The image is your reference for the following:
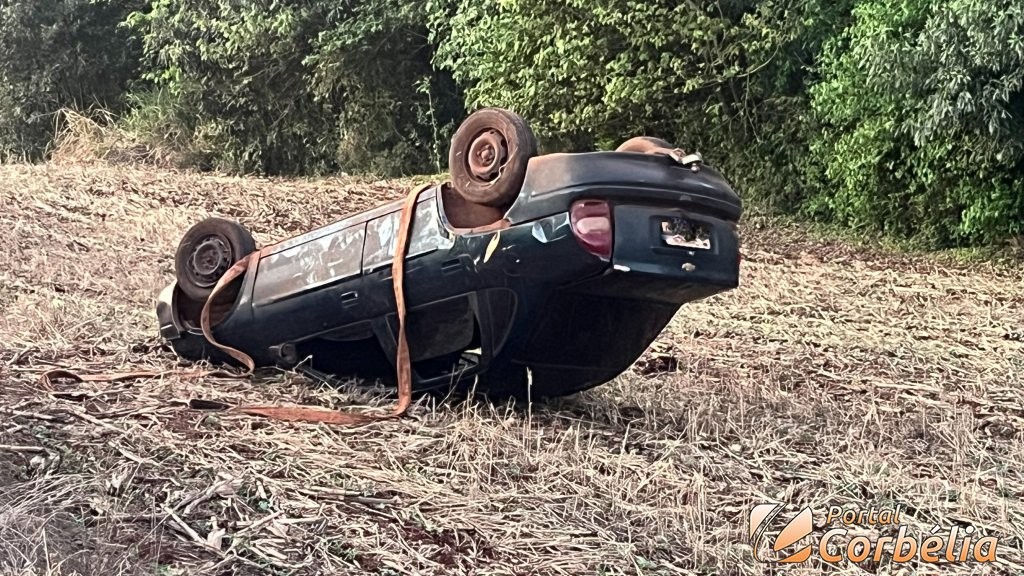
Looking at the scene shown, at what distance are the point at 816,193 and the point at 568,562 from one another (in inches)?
449

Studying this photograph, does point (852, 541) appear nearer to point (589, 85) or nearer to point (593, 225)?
point (593, 225)

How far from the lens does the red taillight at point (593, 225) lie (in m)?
3.66

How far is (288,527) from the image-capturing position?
9.33 ft

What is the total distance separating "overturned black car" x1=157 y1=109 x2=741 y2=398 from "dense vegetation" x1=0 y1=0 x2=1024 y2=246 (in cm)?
671

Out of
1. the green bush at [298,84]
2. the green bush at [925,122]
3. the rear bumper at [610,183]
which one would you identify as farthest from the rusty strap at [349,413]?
the green bush at [298,84]

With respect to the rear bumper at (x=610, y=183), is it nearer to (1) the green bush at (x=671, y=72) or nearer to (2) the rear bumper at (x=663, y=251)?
(2) the rear bumper at (x=663, y=251)

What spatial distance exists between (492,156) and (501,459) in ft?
3.59

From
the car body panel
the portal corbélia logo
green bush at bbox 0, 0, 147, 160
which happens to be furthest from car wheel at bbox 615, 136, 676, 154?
green bush at bbox 0, 0, 147, 160

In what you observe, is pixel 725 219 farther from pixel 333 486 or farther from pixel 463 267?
pixel 333 486

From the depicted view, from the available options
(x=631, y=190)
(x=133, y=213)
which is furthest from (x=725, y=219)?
(x=133, y=213)

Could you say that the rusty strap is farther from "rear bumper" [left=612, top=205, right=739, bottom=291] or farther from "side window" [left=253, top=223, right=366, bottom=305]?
"rear bumper" [left=612, top=205, right=739, bottom=291]

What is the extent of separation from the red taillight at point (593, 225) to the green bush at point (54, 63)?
16306mm

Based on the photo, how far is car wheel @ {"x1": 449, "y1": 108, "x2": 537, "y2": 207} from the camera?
152 inches

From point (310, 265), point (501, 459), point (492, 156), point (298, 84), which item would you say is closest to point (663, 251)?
point (492, 156)
